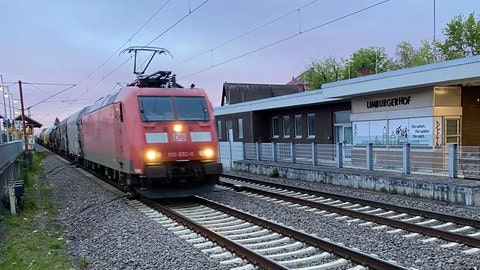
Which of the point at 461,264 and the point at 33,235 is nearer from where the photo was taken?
the point at 461,264

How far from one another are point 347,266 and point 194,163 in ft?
20.1

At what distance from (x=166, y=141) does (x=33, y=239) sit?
12.7 feet

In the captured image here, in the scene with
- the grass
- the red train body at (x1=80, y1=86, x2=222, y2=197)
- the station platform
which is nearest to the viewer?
the grass

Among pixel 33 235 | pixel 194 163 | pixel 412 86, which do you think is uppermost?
pixel 412 86

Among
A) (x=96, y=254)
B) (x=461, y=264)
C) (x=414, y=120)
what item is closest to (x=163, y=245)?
(x=96, y=254)

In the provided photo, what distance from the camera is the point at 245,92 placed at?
43750 mm

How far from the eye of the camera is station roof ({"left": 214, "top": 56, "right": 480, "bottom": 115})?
1352 cm

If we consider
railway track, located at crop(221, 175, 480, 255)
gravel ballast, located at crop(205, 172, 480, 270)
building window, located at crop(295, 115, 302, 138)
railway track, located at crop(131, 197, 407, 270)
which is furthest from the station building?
railway track, located at crop(131, 197, 407, 270)

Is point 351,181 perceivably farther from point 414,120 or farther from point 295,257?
point 295,257

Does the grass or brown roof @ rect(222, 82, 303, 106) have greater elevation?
brown roof @ rect(222, 82, 303, 106)

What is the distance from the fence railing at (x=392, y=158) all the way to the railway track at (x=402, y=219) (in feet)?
12.3

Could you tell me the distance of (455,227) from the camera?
8.27 metres

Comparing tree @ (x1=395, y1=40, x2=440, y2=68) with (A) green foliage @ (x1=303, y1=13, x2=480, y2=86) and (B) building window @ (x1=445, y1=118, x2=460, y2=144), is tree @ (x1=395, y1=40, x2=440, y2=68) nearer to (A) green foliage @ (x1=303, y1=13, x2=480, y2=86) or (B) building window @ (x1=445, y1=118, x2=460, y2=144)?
(A) green foliage @ (x1=303, y1=13, x2=480, y2=86)

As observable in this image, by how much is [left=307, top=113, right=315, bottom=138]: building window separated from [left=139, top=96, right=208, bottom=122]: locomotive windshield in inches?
499
